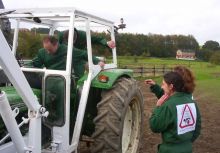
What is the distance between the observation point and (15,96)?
4.71 meters

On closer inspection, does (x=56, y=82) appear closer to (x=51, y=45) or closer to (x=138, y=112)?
(x=51, y=45)

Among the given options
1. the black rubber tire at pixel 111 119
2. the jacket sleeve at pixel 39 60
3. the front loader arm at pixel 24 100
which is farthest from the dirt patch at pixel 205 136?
the front loader arm at pixel 24 100

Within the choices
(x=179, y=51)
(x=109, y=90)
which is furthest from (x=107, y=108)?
(x=179, y=51)

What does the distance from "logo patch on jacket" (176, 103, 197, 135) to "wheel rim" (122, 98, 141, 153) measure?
76.9 inches

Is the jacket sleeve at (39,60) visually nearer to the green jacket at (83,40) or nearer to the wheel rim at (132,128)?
the green jacket at (83,40)

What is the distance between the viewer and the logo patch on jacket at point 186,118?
3992 mm

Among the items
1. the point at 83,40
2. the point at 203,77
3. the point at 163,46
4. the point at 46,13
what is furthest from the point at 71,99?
the point at 163,46

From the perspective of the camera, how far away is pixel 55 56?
217 inches

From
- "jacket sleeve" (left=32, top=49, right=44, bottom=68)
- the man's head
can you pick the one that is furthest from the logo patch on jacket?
"jacket sleeve" (left=32, top=49, right=44, bottom=68)

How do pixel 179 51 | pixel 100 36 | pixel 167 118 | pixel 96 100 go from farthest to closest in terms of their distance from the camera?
pixel 179 51 < pixel 100 36 < pixel 96 100 < pixel 167 118

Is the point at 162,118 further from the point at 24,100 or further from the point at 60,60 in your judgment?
the point at 60,60

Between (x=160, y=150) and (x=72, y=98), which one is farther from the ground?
(x=72, y=98)

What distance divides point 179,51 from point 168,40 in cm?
331

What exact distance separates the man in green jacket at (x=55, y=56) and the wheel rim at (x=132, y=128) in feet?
3.16
